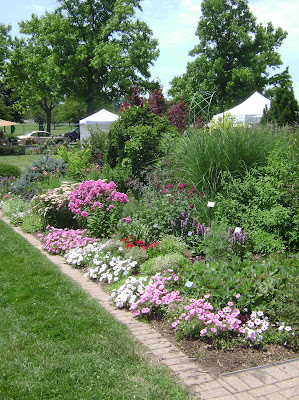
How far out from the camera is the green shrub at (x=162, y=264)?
464 cm

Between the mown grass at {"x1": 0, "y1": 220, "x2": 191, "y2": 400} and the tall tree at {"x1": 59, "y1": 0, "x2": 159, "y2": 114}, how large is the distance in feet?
92.7

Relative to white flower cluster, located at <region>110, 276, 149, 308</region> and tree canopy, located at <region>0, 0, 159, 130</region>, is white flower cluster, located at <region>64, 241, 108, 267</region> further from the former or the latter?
tree canopy, located at <region>0, 0, 159, 130</region>

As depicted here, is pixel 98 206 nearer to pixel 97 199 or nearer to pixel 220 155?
pixel 97 199

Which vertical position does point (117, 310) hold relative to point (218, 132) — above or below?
below

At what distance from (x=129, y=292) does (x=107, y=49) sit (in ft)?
94.8

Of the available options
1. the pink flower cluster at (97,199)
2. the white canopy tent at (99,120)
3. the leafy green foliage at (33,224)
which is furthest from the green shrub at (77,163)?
the white canopy tent at (99,120)

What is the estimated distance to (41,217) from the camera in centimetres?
809

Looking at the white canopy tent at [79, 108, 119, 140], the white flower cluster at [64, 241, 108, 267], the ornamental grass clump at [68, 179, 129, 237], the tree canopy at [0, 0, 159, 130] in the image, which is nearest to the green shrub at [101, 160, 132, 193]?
the ornamental grass clump at [68, 179, 129, 237]

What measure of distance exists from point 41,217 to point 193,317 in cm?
516

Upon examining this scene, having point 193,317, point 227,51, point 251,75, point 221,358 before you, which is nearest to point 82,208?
point 193,317

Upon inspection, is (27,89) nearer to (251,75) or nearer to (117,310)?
(251,75)

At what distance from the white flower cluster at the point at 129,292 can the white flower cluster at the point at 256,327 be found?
1.27m

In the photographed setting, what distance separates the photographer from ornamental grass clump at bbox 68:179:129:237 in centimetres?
669

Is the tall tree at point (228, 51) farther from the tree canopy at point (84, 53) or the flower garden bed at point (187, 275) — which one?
the flower garden bed at point (187, 275)
